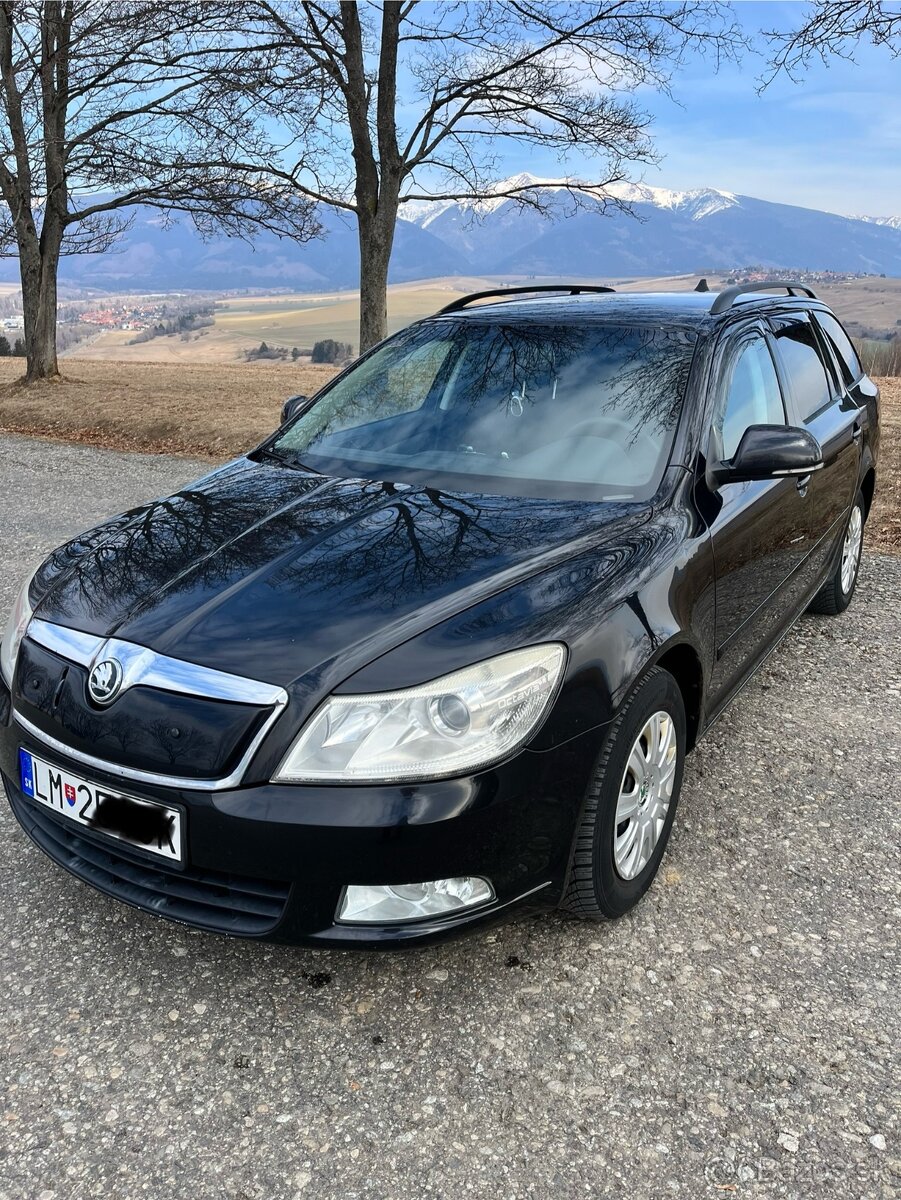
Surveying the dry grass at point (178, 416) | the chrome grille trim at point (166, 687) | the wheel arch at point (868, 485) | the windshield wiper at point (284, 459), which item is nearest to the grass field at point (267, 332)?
the dry grass at point (178, 416)

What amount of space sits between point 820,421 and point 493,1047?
320cm

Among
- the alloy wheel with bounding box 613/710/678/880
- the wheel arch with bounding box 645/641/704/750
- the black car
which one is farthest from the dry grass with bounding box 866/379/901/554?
the alloy wheel with bounding box 613/710/678/880

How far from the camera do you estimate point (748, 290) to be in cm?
406

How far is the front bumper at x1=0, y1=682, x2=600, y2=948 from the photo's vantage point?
2.07 m

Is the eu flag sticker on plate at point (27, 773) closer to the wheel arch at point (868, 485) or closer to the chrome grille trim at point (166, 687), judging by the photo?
the chrome grille trim at point (166, 687)

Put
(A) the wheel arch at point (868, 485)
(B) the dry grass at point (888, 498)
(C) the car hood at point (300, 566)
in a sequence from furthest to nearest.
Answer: (B) the dry grass at point (888, 498) → (A) the wheel arch at point (868, 485) → (C) the car hood at point (300, 566)

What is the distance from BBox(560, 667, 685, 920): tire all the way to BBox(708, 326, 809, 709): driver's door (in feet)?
1.52

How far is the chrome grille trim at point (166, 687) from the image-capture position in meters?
2.12

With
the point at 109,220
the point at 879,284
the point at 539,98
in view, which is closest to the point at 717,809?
the point at 539,98

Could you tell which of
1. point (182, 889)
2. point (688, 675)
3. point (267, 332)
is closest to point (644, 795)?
point (688, 675)

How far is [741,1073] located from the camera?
7.18 ft

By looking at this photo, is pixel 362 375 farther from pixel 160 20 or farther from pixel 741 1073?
pixel 160 20

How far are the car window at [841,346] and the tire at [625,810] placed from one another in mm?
2918

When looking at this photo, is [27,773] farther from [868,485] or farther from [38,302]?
[38,302]
